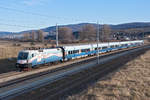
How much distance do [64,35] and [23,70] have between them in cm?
10072

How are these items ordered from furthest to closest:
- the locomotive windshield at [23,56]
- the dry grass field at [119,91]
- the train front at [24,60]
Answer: the locomotive windshield at [23,56], the train front at [24,60], the dry grass field at [119,91]

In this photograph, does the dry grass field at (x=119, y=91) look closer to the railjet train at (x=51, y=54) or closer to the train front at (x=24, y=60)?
the train front at (x=24, y=60)

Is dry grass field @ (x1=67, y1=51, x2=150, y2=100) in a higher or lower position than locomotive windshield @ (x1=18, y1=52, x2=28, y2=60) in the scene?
lower

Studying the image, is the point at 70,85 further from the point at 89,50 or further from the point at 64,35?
the point at 64,35

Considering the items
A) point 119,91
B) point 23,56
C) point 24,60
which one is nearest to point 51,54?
point 23,56

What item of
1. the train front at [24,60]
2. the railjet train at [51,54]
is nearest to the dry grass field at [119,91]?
the train front at [24,60]

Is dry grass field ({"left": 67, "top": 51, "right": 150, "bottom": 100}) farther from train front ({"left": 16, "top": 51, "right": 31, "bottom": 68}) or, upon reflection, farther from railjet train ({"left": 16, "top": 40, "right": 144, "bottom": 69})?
railjet train ({"left": 16, "top": 40, "right": 144, "bottom": 69})

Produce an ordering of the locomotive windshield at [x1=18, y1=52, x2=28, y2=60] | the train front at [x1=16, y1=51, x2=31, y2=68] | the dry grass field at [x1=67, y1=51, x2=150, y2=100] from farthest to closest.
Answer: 1. the locomotive windshield at [x1=18, y1=52, x2=28, y2=60]
2. the train front at [x1=16, y1=51, x2=31, y2=68]
3. the dry grass field at [x1=67, y1=51, x2=150, y2=100]

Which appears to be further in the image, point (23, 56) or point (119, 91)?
point (23, 56)

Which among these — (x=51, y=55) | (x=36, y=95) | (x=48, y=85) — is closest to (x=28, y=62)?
(x=51, y=55)

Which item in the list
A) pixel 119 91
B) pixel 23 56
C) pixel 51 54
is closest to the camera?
pixel 119 91

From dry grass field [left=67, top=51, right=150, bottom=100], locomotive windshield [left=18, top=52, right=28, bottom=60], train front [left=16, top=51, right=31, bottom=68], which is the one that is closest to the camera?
dry grass field [left=67, top=51, right=150, bottom=100]

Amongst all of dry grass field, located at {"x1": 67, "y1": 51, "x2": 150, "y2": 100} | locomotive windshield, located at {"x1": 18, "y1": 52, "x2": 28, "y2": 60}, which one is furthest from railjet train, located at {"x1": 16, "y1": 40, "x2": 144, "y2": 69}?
dry grass field, located at {"x1": 67, "y1": 51, "x2": 150, "y2": 100}

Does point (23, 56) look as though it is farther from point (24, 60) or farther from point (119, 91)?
point (119, 91)
